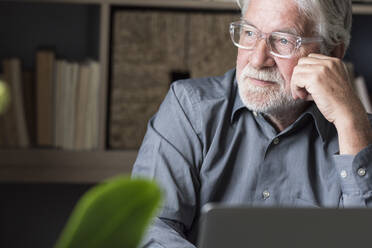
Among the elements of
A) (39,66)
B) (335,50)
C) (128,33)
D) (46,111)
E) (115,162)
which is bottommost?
(115,162)

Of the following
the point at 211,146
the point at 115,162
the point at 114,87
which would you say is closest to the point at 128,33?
the point at 114,87

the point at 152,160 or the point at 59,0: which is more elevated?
the point at 59,0

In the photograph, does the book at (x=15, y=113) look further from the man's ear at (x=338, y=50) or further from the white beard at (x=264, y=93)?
the man's ear at (x=338, y=50)

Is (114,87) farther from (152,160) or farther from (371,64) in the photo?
(371,64)

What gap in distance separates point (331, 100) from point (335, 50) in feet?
0.84

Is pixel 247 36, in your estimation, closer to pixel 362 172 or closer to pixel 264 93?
pixel 264 93

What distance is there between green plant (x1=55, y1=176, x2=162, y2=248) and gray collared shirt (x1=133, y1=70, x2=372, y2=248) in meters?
1.13

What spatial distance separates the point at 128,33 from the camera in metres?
2.24

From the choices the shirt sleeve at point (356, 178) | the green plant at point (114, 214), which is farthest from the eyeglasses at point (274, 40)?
the green plant at point (114, 214)

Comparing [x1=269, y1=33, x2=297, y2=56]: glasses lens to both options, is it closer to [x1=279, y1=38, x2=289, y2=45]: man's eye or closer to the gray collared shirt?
[x1=279, y1=38, x2=289, y2=45]: man's eye

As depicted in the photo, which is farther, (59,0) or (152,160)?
(59,0)

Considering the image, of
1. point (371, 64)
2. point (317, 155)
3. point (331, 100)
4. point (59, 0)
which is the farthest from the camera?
point (371, 64)

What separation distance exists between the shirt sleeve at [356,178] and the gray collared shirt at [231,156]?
78 millimetres

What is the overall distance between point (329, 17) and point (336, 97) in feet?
0.77
